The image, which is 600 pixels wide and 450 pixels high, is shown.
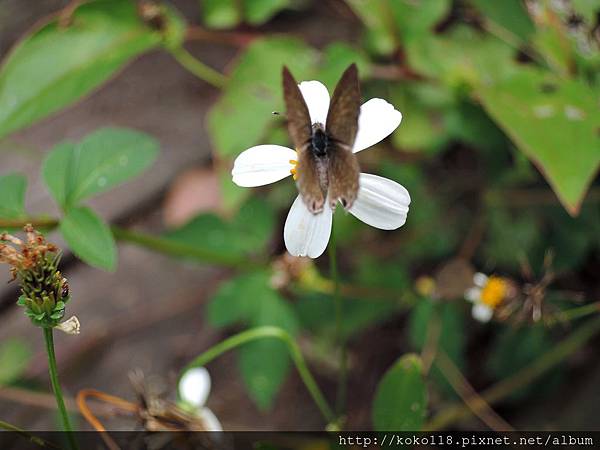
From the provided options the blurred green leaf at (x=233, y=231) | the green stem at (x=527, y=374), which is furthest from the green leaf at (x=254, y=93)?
the green stem at (x=527, y=374)

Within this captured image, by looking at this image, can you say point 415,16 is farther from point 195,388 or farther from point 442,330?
point 195,388

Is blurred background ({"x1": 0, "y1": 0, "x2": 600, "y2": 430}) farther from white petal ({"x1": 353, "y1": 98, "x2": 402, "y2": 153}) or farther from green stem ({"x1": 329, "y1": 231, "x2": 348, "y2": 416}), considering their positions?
white petal ({"x1": 353, "y1": 98, "x2": 402, "y2": 153})

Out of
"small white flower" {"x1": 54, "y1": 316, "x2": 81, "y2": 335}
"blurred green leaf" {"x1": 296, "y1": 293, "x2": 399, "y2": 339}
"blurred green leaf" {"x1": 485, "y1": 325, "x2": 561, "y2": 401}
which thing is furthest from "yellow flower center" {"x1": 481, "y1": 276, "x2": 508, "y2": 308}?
"small white flower" {"x1": 54, "y1": 316, "x2": 81, "y2": 335}

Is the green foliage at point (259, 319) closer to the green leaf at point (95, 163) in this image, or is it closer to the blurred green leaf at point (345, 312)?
the blurred green leaf at point (345, 312)

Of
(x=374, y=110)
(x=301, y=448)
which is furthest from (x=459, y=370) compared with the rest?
(x=374, y=110)

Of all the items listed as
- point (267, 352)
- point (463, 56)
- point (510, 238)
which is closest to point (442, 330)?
point (510, 238)

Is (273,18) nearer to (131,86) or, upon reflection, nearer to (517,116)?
(131,86)
